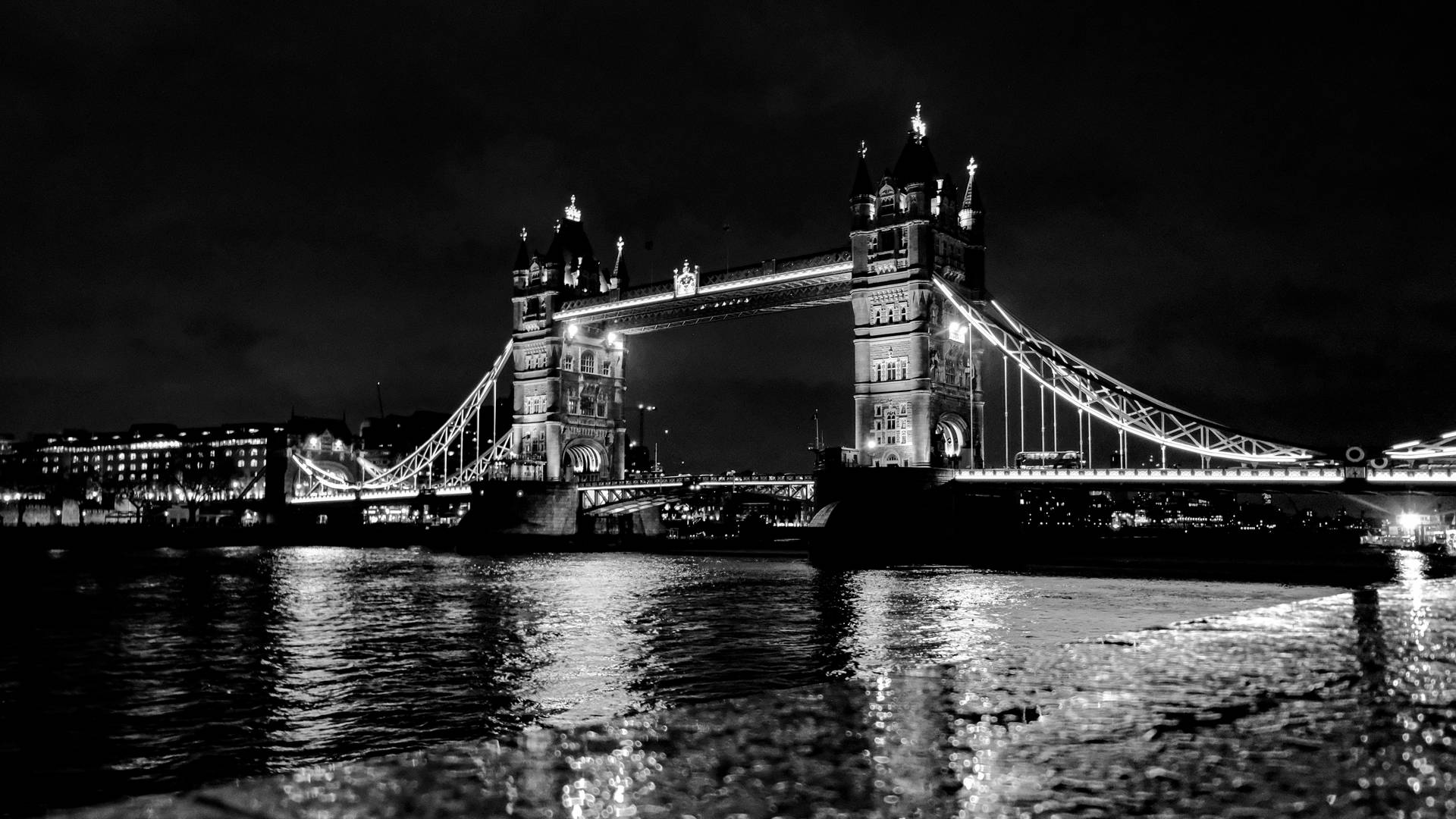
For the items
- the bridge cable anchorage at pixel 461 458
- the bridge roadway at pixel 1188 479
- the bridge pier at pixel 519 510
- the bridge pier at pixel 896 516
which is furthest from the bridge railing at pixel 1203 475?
the bridge cable anchorage at pixel 461 458

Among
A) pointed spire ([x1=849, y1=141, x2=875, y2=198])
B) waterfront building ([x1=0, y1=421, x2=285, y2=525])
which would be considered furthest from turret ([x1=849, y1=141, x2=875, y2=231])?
waterfront building ([x1=0, y1=421, x2=285, y2=525])

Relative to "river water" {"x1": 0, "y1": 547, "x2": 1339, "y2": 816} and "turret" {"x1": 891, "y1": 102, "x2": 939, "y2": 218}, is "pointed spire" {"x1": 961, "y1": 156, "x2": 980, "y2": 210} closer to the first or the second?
"turret" {"x1": 891, "y1": 102, "x2": 939, "y2": 218}

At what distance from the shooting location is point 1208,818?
6.07 m

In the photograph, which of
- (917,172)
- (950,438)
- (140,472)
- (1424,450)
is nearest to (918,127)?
(917,172)

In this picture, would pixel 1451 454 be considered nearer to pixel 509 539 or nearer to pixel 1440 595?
pixel 1440 595

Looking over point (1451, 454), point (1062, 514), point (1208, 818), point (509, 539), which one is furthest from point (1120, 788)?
point (1062, 514)

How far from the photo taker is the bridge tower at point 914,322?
58.9m

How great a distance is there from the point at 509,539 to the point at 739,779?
219ft

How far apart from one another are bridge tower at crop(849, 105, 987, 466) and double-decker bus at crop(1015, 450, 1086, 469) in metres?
3.06

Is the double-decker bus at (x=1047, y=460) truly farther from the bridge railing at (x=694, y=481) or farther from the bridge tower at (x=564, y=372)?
the bridge tower at (x=564, y=372)

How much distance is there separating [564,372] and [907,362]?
96.9 feet

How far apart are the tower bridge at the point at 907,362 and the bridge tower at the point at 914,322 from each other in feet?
0.29

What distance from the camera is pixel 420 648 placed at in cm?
1916

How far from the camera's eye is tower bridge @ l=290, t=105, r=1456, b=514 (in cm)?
4950
